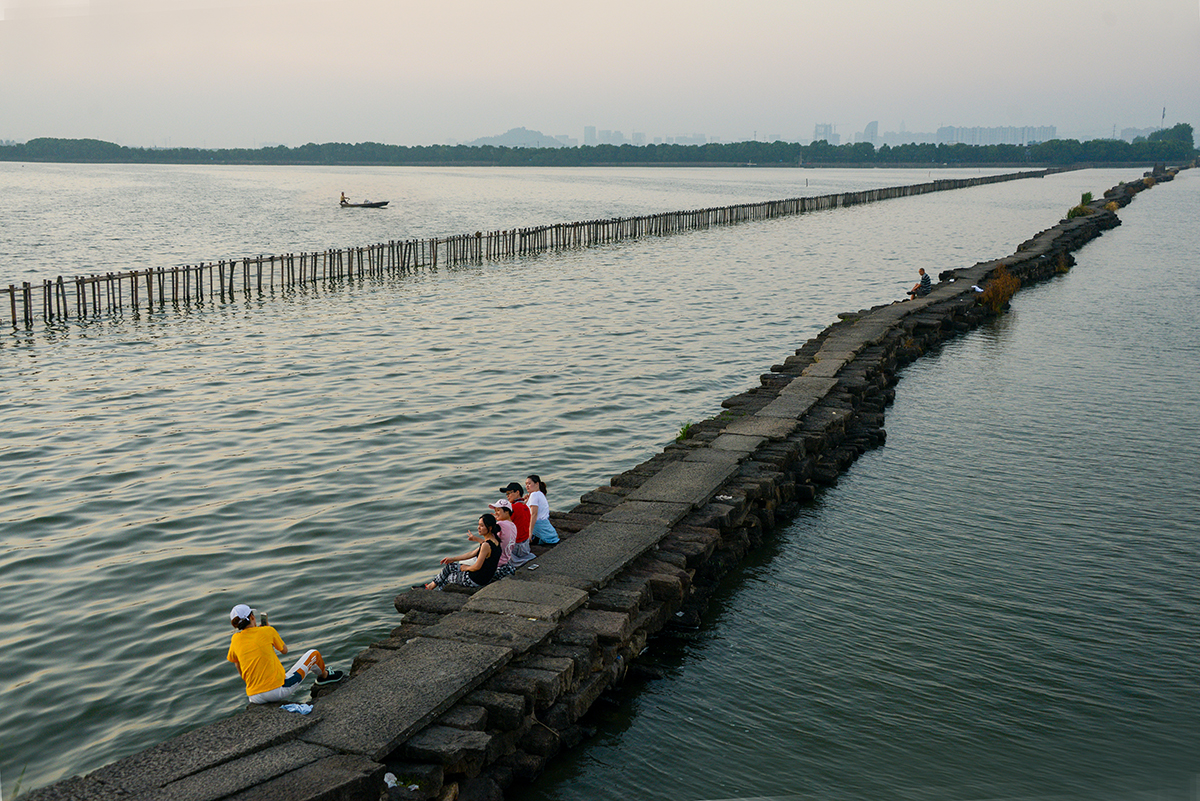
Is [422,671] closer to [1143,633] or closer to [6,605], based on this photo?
[6,605]

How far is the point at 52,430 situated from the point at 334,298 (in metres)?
22.0

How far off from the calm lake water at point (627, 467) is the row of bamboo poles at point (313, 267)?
8.87 ft

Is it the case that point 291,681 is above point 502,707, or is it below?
below

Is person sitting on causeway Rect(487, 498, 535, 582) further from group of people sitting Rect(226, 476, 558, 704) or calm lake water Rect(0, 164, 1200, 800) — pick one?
calm lake water Rect(0, 164, 1200, 800)

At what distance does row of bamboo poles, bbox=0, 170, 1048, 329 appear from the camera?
36781mm

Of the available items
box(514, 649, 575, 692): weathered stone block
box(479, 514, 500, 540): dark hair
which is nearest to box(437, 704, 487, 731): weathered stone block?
box(514, 649, 575, 692): weathered stone block

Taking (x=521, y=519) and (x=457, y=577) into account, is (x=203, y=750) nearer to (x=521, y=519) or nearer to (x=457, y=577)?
(x=457, y=577)

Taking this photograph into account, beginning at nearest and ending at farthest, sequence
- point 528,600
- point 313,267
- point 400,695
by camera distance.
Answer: point 400,695, point 528,600, point 313,267

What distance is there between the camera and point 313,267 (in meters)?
47.3

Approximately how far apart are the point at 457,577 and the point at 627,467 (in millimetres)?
7450

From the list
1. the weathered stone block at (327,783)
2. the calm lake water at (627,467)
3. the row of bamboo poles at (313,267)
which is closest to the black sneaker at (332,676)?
the calm lake water at (627,467)

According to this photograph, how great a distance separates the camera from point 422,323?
1405 inches

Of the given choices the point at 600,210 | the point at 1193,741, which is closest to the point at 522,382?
the point at 1193,741

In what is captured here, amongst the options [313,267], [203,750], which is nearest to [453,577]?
[203,750]
